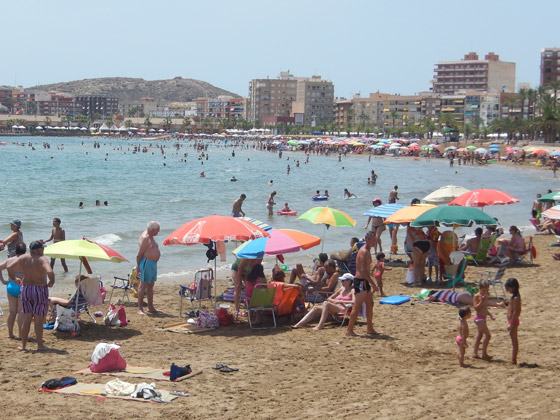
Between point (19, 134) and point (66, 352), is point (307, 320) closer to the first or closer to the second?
point (66, 352)

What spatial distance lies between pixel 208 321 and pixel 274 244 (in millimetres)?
1426

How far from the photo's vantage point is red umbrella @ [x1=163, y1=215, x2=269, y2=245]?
9594mm

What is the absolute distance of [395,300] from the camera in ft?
37.0

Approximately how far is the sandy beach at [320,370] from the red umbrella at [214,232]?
3.99 ft

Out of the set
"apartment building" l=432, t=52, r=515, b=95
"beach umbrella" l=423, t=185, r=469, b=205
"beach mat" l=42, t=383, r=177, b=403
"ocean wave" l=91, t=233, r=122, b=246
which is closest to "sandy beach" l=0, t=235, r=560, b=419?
"beach mat" l=42, t=383, r=177, b=403

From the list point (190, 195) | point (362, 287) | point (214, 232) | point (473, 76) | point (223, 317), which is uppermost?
point (473, 76)

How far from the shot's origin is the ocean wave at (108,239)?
20.0 meters

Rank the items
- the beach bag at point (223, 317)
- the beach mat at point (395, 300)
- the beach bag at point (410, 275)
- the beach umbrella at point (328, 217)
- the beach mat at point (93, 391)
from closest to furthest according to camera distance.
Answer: the beach mat at point (93, 391)
the beach bag at point (223, 317)
the beach mat at point (395, 300)
the beach bag at point (410, 275)
the beach umbrella at point (328, 217)

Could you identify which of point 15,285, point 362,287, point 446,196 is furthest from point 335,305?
point 446,196

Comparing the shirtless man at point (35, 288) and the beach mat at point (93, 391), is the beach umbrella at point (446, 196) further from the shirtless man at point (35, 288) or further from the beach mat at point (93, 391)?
the beach mat at point (93, 391)

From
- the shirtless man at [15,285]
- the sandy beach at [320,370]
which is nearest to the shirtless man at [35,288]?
the shirtless man at [15,285]

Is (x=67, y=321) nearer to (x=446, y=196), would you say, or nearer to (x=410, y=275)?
(x=410, y=275)

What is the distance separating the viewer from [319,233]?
2189 centimetres

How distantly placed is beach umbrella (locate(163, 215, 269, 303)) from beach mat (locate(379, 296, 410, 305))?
248cm
